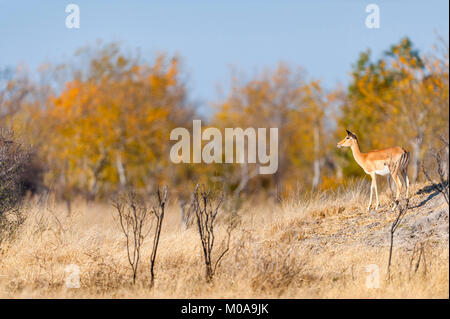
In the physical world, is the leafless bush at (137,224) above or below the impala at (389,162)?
below

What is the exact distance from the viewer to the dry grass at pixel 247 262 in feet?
27.0

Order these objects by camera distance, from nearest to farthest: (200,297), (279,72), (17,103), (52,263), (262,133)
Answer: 1. (200,297)
2. (52,263)
3. (17,103)
4. (262,133)
5. (279,72)

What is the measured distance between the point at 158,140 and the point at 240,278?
29.1 m

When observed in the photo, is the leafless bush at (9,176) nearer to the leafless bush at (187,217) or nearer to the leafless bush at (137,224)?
the leafless bush at (137,224)

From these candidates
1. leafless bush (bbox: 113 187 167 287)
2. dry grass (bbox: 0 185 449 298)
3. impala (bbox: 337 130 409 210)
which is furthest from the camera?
impala (bbox: 337 130 409 210)

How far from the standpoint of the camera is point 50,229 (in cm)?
1154

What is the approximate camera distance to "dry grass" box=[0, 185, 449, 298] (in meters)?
8.22

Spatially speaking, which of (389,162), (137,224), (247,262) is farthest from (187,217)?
(389,162)

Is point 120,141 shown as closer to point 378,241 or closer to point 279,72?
point 279,72

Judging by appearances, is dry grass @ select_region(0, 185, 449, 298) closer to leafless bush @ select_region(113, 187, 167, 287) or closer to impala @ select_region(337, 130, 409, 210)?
leafless bush @ select_region(113, 187, 167, 287)

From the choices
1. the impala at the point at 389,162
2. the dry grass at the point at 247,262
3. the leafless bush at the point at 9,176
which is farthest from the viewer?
the impala at the point at 389,162

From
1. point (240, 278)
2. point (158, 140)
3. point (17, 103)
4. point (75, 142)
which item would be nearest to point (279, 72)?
point (158, 140)

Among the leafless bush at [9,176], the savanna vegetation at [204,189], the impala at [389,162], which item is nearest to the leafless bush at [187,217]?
the savanna vegetation at [204,189]

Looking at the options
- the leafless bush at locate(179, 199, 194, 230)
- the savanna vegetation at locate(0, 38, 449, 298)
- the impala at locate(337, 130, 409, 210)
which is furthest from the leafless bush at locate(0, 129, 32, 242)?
the impala at locate(337, 130, 409, 210)
